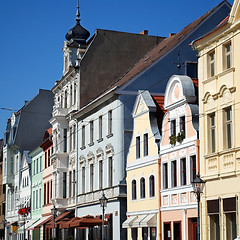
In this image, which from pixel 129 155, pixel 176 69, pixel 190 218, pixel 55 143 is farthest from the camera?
pixel 55 143

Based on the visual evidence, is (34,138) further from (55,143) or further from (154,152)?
(154,152)

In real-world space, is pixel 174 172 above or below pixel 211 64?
below

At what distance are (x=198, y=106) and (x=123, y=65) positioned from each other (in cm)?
2043

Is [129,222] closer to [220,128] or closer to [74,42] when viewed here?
[220,128]

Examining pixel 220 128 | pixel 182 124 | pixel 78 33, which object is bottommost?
pixel 220 128

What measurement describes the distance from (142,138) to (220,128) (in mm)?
10195

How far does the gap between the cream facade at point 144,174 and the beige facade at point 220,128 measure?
6.63 metres

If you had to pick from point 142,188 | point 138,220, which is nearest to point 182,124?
point 142,188

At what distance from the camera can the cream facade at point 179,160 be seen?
1241 inches

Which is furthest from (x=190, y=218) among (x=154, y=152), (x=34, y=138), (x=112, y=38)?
(x=34, y=138)

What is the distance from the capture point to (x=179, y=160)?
108 feet

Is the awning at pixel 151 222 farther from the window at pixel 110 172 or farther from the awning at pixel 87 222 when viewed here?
the window at pixel 110 172

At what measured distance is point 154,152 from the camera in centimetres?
3588

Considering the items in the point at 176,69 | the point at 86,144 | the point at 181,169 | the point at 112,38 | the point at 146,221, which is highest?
the point at 112,38
